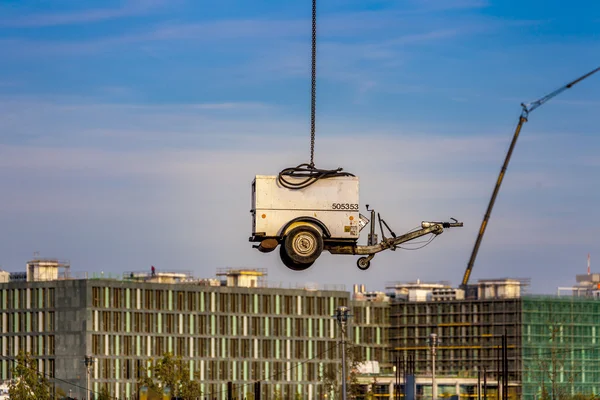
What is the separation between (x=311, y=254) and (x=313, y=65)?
139 inches

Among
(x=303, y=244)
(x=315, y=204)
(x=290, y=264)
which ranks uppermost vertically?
(x=315, y=204)

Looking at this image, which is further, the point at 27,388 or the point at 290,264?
the point at 27,388

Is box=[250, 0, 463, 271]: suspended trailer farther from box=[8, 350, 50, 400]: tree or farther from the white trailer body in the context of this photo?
box=[8, 350, 50, 400]: tree

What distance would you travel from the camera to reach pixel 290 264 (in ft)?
90.0

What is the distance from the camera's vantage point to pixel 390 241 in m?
27.6

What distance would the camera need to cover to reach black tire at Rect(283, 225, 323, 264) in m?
27.1

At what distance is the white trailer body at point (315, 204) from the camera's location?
2691 centimetres

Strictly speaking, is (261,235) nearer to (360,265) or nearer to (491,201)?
(360,265)

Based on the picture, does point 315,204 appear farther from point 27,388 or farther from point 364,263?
point 27,388

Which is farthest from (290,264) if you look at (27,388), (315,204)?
(27,388)

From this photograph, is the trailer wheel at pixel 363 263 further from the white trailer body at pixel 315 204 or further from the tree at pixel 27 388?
the tree at pixel 27 388

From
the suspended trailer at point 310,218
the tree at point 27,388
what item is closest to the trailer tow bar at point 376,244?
the suspended trailer at point 310,218

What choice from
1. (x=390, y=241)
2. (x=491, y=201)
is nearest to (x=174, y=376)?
(x=491, y=201)

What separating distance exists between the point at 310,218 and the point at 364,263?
1.33 meters
